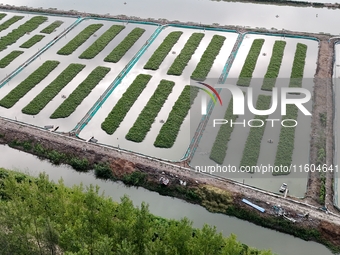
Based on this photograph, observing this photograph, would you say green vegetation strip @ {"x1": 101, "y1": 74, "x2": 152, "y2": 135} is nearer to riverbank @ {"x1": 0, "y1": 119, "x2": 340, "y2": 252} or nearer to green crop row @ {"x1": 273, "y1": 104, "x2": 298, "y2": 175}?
riverbank @ {"x1": 0, "y1": 119, "x2": 340, "y2": 252}

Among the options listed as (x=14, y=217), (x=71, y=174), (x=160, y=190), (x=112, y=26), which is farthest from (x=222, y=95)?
(x=14, y=217)

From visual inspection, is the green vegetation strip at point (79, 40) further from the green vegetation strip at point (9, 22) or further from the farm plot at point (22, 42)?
the green vegetation strip at point (9, 22)

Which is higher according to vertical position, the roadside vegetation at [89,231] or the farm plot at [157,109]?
the farm plot at [157,109]

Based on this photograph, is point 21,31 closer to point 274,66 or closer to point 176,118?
point 176,118

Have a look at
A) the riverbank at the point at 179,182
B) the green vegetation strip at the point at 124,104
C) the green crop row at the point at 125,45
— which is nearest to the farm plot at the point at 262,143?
the riverbank at the point at 179,182

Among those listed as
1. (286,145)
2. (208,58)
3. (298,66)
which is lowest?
(286,145)

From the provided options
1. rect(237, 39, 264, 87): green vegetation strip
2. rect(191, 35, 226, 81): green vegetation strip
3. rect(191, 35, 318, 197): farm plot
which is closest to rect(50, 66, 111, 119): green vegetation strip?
rect(191, 35, 226, 81): green vegetation strip

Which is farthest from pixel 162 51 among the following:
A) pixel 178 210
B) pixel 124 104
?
pixel 178 210
